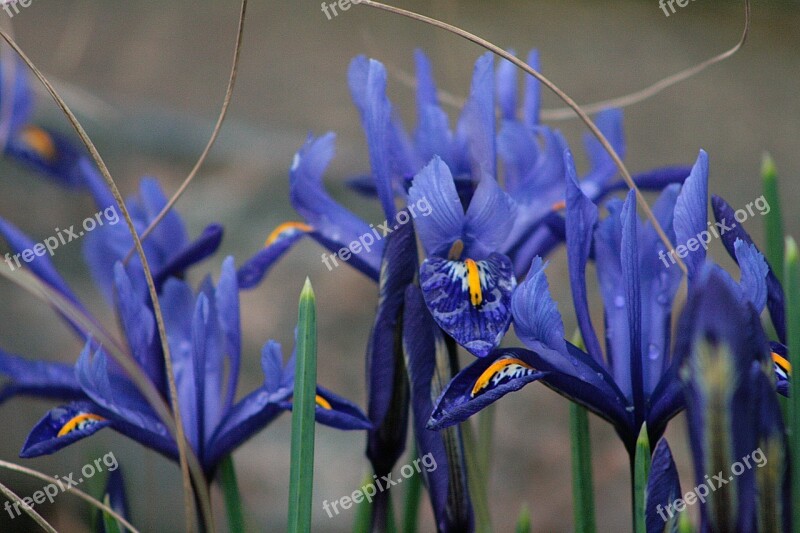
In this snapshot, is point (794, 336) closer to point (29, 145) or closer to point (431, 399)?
point (431, 399)

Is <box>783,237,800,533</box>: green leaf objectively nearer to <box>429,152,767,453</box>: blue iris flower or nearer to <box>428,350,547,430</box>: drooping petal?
<box>429,152,767,453</box>: blue iris flower

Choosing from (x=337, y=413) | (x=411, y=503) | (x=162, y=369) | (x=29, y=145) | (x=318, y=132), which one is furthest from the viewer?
(x=318, y=132)

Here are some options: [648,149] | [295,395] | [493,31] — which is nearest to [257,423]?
[295,395]

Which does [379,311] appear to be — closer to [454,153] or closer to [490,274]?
[490,274]

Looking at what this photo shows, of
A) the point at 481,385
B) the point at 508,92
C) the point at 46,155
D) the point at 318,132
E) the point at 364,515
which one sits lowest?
the point at 364,515

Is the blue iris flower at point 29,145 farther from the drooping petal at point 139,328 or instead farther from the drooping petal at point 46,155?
the drooping petal at point 139,328

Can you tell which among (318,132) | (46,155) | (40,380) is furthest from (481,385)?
(318,132)
